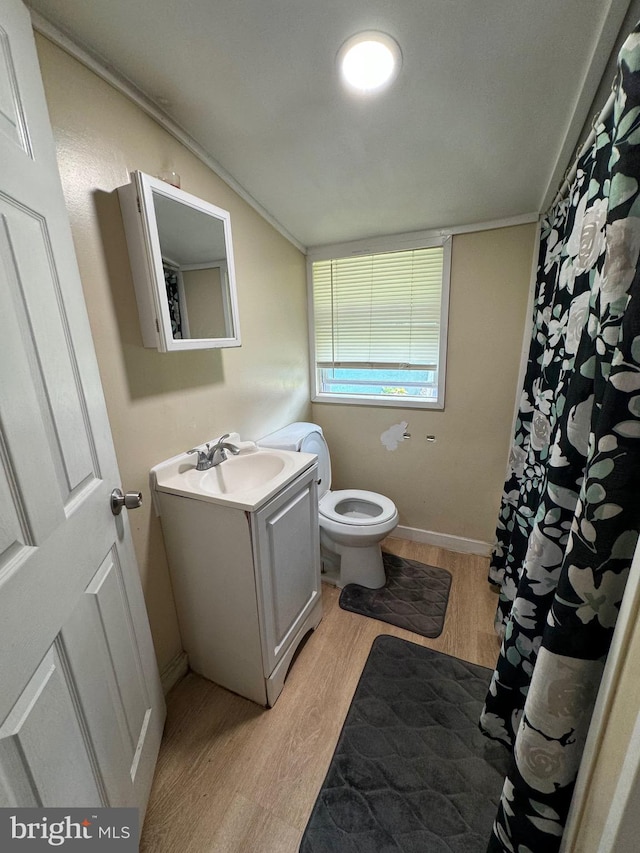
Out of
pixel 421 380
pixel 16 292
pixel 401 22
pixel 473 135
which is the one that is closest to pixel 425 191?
pixel 473 135

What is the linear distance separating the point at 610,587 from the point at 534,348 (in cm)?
103

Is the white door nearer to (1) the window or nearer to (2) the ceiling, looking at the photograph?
(2) the ceiling

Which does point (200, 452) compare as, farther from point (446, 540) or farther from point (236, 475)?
point (446, 540)

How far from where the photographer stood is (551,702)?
67 centimetres

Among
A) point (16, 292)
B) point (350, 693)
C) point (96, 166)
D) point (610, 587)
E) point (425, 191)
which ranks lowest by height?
point (350, 693)

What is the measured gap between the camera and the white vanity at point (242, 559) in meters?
1.10

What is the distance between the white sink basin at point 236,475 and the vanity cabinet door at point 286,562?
49mm

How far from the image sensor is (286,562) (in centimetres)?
125

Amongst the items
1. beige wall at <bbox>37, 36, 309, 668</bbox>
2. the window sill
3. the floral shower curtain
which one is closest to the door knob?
beige wall at <bbox>37, 36, 309, 668</bbox>

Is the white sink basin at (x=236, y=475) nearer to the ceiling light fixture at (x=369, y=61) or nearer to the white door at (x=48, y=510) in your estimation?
the white door at (x=48, y=510)

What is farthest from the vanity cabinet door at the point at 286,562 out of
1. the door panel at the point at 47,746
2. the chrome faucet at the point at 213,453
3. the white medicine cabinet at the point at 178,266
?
the white medicine cabinet at the point at 178,266

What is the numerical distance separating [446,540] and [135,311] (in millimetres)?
2145

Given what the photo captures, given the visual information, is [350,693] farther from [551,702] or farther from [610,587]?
[610,587]

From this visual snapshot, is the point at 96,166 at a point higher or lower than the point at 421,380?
higher
